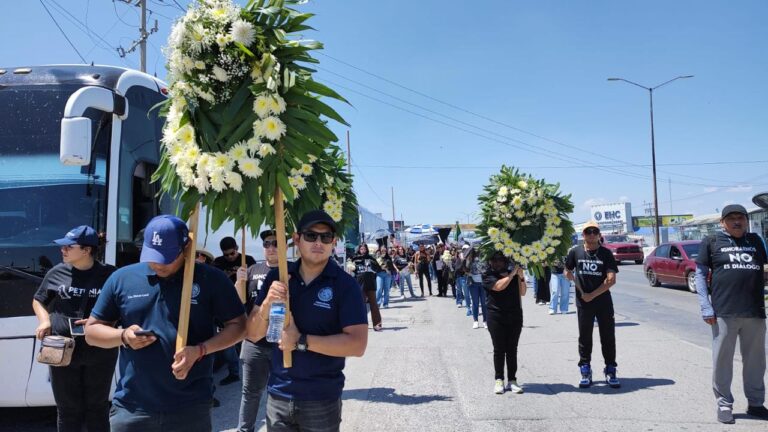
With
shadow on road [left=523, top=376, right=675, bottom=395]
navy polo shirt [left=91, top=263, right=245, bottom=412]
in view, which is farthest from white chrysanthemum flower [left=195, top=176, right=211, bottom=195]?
shadow on road [left=523, top=376, right=675, bottom=395]

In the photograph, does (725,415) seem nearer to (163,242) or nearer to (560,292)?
(163,242)

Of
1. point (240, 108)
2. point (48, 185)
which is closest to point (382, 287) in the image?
point (48, 185)

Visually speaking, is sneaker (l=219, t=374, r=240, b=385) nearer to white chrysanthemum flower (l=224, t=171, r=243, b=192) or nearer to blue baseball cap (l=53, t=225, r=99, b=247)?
blue baseball cap (l=53, t=225, r=99, b=247)

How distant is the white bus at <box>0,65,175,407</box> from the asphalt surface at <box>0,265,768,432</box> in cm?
154

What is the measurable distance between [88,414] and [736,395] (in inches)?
263

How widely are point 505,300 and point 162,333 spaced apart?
14.8 ft

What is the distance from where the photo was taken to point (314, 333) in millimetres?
3012

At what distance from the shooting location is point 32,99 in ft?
17.6

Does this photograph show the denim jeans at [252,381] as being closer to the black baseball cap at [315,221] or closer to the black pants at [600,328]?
the black baseball cap at [315,221]

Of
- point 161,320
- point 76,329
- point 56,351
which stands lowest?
point 56,351

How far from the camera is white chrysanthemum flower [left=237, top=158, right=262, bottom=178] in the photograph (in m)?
2.85

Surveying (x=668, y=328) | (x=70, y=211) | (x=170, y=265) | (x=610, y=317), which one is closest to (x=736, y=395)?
(x=610, y=317)

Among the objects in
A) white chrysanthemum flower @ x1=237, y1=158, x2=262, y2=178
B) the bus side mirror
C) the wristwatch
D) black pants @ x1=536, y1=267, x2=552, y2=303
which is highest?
the bus side mirror

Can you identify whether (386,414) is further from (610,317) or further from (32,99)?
(32,99)
